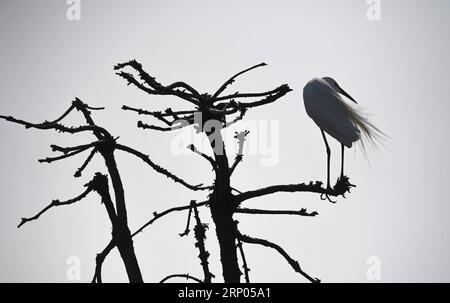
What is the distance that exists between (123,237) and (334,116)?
558cm

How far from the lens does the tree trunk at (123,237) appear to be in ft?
20.3

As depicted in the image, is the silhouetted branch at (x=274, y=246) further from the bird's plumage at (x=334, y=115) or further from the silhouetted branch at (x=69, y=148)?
the bird's plumage at (x=334, y=115)

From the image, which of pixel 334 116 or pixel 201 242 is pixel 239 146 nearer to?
pixel 201 242

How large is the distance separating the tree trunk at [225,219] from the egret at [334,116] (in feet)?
13.7

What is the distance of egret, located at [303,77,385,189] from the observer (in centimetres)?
1038

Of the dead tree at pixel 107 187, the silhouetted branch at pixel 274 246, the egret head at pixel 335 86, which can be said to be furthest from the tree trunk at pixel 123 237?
the egret head at pixel 335 86

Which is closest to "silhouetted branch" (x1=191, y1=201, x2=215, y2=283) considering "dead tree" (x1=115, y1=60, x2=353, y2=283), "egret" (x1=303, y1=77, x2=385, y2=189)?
"dead tree" (x1=115, y1=60, x2=353, y2=283)

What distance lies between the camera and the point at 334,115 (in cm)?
1066

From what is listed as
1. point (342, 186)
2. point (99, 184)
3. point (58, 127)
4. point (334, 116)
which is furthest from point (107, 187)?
point (334, 116)

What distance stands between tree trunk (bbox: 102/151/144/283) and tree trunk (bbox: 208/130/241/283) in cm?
93

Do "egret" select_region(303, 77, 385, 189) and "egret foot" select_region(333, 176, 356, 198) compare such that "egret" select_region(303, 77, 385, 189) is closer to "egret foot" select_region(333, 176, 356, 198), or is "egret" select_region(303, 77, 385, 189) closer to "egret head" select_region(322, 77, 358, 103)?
"egret head" select_region(322, 77, 358, 103)
